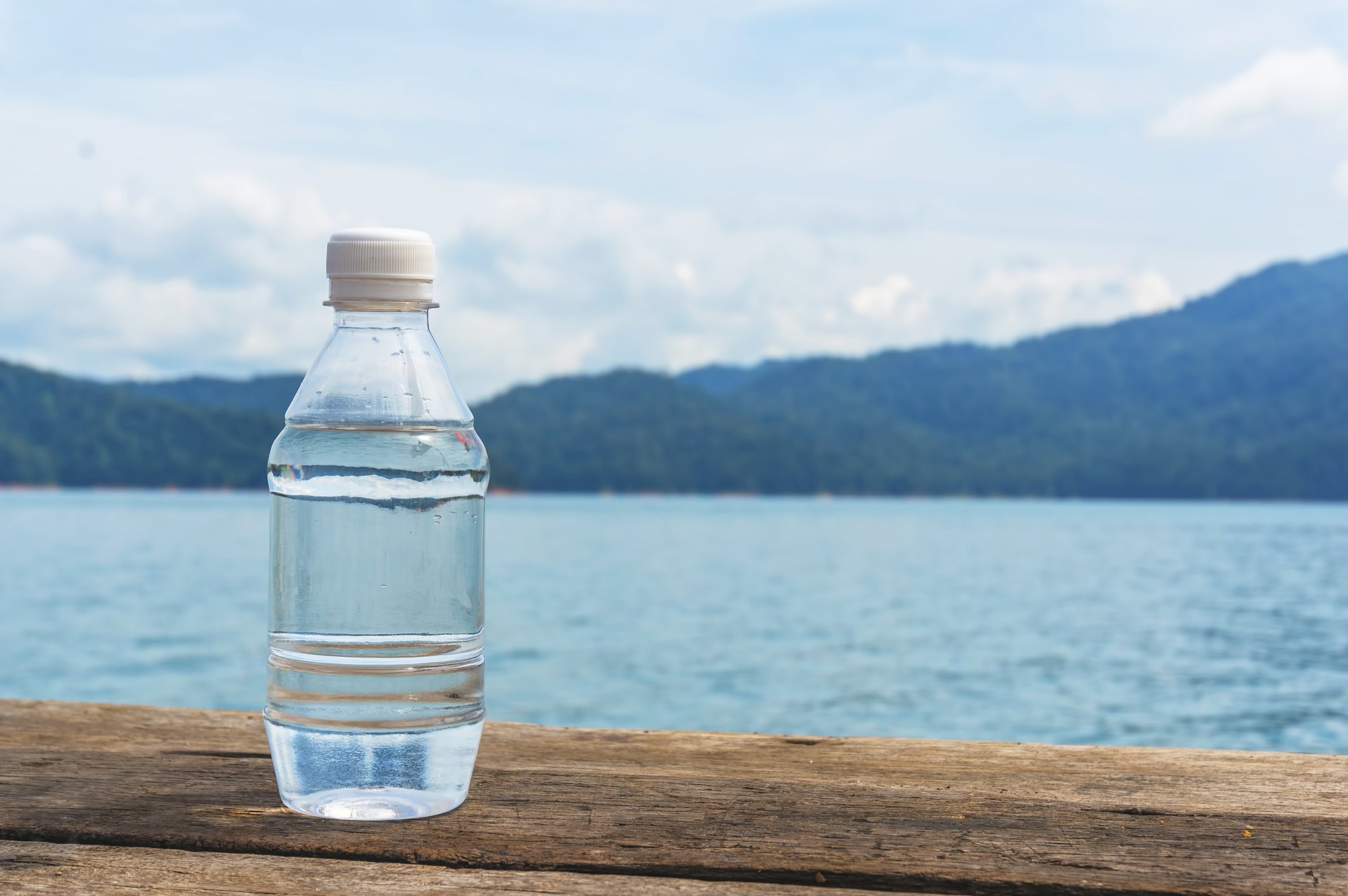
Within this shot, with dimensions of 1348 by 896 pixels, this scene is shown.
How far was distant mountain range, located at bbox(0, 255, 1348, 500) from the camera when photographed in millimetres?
118188

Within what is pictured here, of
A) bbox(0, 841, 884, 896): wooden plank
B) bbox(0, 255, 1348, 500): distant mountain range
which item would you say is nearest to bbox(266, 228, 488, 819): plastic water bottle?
bbox(0, 841, 884, 896): wooden plank

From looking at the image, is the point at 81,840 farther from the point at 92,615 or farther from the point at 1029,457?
the point at 1029,457

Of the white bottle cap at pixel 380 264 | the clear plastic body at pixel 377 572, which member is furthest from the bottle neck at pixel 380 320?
the white bottle cap at pixel 380 264

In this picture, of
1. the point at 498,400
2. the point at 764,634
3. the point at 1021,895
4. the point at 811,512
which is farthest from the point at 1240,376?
the point at 1021,895

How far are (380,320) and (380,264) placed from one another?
24 cm

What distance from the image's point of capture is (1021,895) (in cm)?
152

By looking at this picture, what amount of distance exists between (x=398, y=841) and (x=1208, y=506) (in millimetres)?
182754

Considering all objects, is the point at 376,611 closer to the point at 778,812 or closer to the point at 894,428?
the point at 778,812

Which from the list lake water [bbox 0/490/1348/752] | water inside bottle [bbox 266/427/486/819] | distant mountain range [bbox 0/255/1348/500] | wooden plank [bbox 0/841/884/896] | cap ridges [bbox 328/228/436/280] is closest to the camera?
wooden plank [bbox 0/841/884/896]

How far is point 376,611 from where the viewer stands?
6.61 ft

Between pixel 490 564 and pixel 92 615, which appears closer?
pixel 92 615

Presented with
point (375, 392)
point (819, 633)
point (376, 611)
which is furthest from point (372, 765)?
point (819, 633)

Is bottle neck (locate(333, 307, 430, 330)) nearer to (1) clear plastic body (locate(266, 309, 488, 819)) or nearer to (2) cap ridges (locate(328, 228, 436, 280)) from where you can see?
(1) clear plastic body (locate(266, 309, 488, 819))

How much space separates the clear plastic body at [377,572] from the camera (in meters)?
1.95
